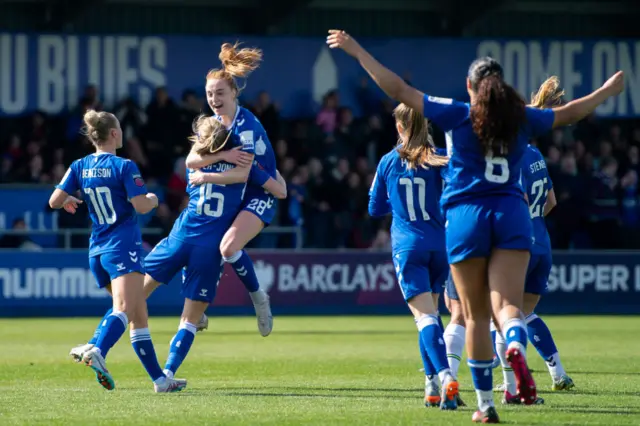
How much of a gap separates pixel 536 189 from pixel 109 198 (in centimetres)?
324

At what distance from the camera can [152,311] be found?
19.3 meters

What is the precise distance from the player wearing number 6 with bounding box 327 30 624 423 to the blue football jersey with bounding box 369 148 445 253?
1.27 m

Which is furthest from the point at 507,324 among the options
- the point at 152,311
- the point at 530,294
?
the point at 152,311

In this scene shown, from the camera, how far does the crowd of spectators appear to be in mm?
21297

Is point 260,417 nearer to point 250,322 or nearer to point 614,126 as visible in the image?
point 250,322

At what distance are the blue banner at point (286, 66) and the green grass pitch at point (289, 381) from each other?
688cm

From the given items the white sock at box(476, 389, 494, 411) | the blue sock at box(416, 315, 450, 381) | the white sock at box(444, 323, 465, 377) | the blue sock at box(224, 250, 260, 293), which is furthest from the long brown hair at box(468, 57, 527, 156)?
the blue sock at box(224, 250, 260, 293)

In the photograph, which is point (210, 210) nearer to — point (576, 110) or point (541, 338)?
point (541, 338)

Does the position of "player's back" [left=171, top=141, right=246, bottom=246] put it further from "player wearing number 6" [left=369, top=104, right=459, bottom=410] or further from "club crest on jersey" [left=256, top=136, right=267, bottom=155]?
"player wearing number 6" [left=369, top=104, right=459, bottom=410]

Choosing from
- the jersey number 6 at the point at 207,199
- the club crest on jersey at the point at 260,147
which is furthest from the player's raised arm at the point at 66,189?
the club crest on jersey at the point at 260,147

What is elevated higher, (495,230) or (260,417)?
(495,230)

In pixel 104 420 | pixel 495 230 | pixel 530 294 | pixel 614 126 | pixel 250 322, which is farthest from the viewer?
pixel 614 126

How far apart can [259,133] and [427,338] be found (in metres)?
2.47

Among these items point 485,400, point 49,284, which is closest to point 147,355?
point 485,400
